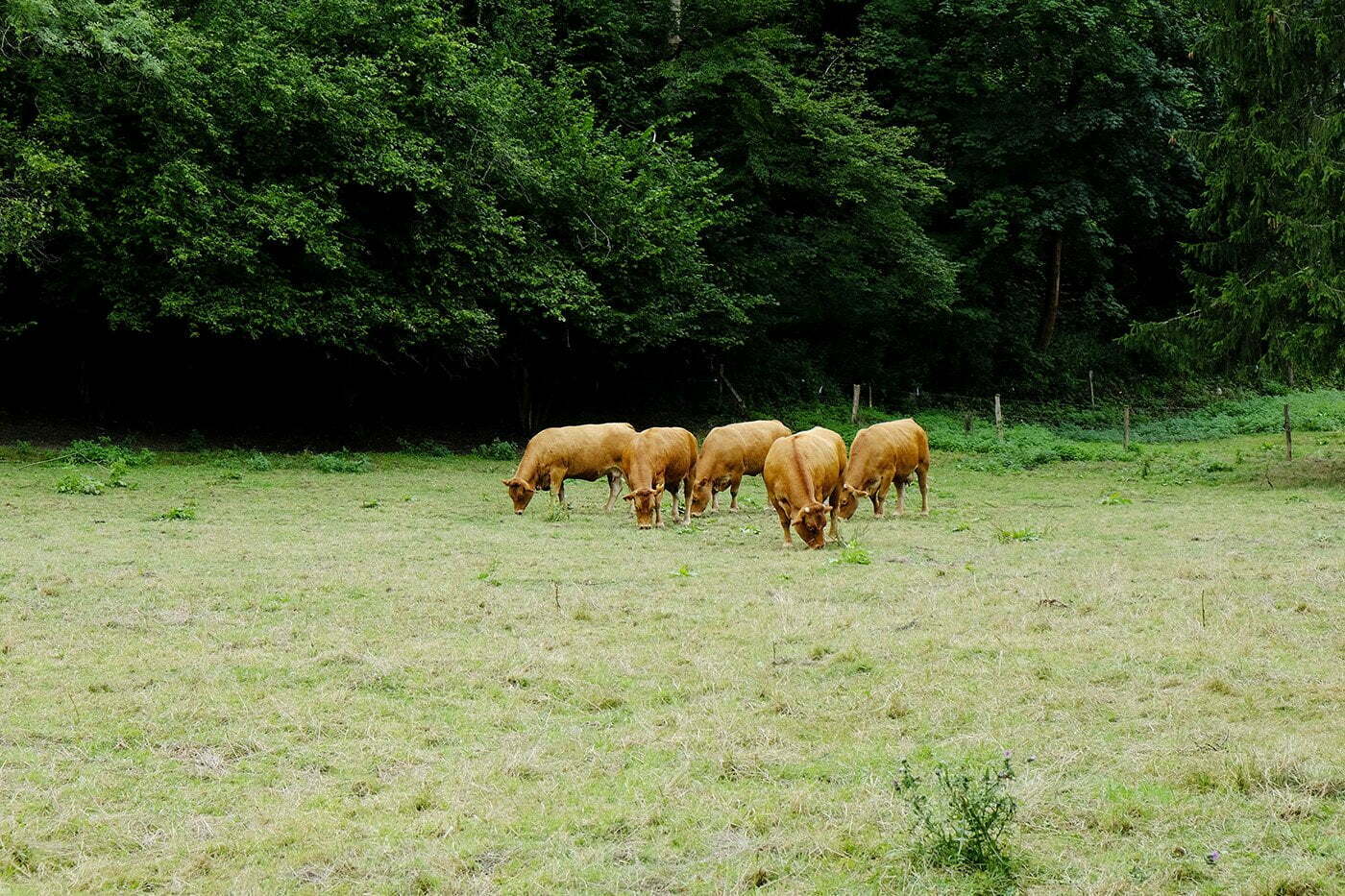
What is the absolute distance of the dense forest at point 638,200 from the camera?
18578 millimetres

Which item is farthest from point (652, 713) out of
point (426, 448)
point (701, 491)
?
point (426, 448)

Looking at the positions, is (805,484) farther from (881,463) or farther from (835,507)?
(881,463)

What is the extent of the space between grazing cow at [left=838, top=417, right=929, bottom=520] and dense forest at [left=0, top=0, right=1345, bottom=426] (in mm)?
7534

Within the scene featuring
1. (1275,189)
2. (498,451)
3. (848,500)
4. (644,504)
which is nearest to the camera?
(848,500)

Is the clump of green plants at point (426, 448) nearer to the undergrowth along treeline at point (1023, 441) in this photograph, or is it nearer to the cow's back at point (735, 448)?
the undergrowth along treeline at point (1023, 441)

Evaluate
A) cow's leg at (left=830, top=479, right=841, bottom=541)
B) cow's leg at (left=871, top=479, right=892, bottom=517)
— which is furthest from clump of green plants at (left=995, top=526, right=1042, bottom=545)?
cow's leg at (left=871, top=479, right=892, bottom=517)

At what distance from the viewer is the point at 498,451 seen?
23.7 meters

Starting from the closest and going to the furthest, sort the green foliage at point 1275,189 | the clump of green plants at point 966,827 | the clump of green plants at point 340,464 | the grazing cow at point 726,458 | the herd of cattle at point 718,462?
the clump of green plants at point 966,827 < the herd of cattle at point 718,462 < the grazing cow at point 726,458 < the green foliage at point 1275,189 < the clump of green plants at point 340,464

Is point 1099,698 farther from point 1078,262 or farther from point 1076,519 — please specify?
point 1078,262

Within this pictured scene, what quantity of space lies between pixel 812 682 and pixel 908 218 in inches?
1024

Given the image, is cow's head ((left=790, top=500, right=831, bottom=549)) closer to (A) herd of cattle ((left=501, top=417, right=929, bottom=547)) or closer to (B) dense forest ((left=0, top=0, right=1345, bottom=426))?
(A) herd of cattle ((left=501, top=417, right=929, bottom=547))

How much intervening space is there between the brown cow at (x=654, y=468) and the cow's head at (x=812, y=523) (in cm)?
271

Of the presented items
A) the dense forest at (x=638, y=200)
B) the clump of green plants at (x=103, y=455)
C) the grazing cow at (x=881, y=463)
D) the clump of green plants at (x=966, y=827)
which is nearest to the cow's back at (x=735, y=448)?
the grazing cow at (x=881, y=463)

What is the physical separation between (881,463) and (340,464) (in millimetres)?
10215
